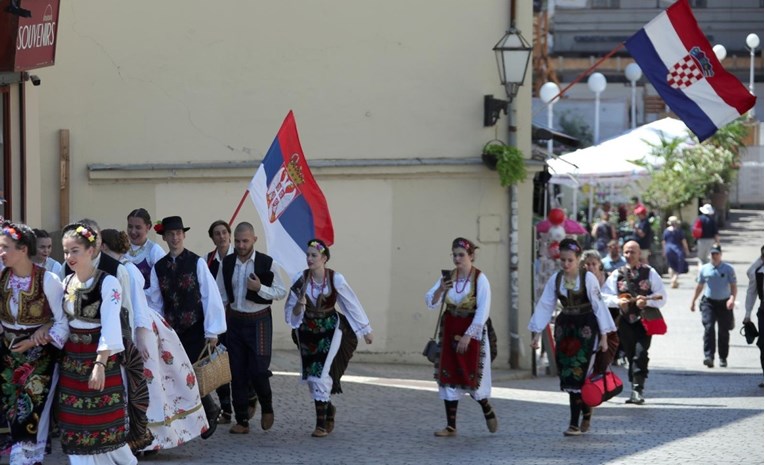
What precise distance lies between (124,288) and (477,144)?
8334mm

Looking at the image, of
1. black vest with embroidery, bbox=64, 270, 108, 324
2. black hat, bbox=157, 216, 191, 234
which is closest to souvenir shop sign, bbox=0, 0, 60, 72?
black hat, bbox=157, 216, 191, 234

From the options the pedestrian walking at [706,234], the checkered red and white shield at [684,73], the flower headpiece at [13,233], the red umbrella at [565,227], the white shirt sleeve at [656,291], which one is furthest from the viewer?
the pedestrian walking at [706,234]

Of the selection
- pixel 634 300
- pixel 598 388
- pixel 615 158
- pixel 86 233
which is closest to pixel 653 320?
pixel 634 300

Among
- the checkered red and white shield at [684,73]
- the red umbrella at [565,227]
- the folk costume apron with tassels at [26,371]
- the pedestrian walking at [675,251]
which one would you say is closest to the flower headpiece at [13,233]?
the folk costume apron with tassels at [26,371]

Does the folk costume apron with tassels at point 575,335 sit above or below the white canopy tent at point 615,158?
below

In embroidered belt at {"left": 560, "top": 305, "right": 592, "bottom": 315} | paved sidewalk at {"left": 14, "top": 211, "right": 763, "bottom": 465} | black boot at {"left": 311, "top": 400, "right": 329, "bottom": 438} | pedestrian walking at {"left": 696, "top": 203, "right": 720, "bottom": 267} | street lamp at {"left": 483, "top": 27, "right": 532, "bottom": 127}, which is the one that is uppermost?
street lamp at {"left": 483, "top": 27, "right": 532, "bottom": 127}

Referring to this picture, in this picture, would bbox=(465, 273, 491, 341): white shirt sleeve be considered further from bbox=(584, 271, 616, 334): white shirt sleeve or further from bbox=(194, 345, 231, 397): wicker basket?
bbox=(194, 345, 231, 397): wicker basket

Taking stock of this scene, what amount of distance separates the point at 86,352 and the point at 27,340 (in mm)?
375

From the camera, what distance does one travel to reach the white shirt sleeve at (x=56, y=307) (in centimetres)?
874

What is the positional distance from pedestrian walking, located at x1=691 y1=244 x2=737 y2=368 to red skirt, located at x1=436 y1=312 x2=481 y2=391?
301 inches

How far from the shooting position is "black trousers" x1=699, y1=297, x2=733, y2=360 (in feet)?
60.2

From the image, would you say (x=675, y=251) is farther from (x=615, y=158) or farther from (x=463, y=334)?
(x=463, y=334)

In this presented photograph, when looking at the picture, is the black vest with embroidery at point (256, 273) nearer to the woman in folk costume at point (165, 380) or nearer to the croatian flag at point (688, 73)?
the woman in folk costume at point (165, 380)

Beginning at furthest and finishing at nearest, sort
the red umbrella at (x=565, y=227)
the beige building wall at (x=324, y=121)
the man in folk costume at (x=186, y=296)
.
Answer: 1. the red umbrella at (x=565, y=227)
2. the beige building wall at (x=324, y=121)
3. the man in folk costume at (x=186, y=296)
